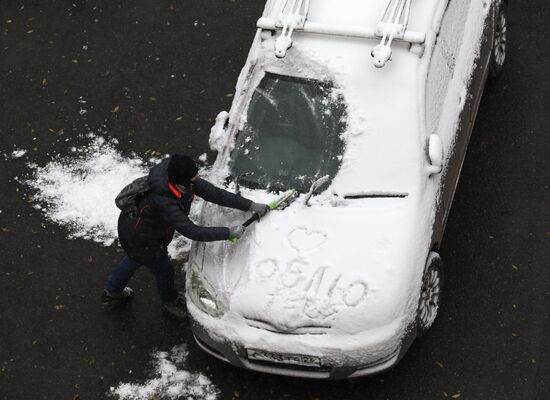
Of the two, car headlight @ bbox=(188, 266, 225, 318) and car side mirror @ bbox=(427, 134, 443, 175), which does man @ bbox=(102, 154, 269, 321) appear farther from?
car side mirror @ bbox=(427, 134, 443, 175)

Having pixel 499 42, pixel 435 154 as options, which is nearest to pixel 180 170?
pixel 435 154

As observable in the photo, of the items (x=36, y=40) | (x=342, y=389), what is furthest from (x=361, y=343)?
(x=36, y=40)

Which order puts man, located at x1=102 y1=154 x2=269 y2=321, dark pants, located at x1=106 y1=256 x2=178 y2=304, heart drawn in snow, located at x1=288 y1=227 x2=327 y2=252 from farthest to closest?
dark pants, located at x1=106 y1=256 x2=178 y2=304 → heart drawn in snow, located at x1=288 y1=227 x2=327 y2=252 → man, located at x1=102 y1=154 x2=269 y2=321

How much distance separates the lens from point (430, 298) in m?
6.34

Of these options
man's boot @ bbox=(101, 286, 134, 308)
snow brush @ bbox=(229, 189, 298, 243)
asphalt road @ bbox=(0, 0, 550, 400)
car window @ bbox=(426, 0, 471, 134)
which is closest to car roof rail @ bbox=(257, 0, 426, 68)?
car window @ bbox=(426, 0, 471, 134)

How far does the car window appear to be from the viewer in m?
6.28

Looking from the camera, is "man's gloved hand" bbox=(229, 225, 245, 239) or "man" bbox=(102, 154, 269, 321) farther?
"man's gloved hand" bbox=(229, 225, 245, 239)

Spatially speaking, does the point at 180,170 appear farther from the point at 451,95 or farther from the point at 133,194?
the point at 451,95

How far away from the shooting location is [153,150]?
26.5 feet

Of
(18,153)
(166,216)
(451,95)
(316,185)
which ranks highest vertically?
(451,95)

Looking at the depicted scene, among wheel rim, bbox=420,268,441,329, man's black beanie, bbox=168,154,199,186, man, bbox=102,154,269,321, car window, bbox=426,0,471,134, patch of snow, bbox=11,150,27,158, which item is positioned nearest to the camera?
man's black beanie, bbox=168,154,199,186

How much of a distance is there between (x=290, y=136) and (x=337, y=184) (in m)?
0.51

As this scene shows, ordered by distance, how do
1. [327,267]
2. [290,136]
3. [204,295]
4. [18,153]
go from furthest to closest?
[18,153], [290,136], [204,295], [327,267]

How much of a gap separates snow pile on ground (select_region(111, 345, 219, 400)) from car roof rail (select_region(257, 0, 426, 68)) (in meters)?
2.44
